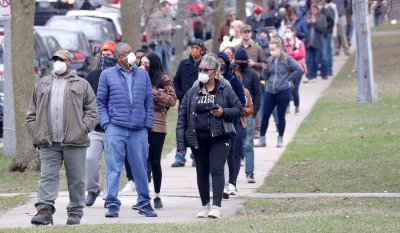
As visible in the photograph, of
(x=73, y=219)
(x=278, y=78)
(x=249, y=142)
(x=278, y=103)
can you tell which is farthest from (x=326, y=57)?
(x=73, y=219)

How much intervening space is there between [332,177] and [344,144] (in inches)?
137

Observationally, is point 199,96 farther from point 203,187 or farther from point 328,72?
point 328,72

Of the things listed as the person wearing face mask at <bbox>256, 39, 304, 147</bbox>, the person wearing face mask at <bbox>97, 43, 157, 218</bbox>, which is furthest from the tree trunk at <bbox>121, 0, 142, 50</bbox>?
the person wearing face mask at <bbox>97, 43, 157, 218</bbox>

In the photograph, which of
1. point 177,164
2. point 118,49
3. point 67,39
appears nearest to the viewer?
point 118,49

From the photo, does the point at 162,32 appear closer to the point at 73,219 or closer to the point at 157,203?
the point at 157,203

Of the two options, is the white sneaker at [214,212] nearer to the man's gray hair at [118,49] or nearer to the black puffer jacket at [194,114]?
the black puffer jacket at [194,114]

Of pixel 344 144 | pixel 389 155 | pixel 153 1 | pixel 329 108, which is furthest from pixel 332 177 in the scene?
pixel 153 1

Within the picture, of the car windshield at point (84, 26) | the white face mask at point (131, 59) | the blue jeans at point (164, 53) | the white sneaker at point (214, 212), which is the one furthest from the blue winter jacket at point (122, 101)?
the car windshield at point (84, 26)

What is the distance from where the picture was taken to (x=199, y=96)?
11.3 metres

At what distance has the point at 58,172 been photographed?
10.8 meters

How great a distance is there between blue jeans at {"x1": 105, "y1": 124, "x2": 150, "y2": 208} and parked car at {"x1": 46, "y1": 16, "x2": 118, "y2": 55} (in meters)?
17.8

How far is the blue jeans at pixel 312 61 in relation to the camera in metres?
29.9

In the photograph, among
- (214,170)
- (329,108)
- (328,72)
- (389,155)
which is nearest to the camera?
(214,170)

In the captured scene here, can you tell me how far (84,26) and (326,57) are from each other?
6.63 metres
